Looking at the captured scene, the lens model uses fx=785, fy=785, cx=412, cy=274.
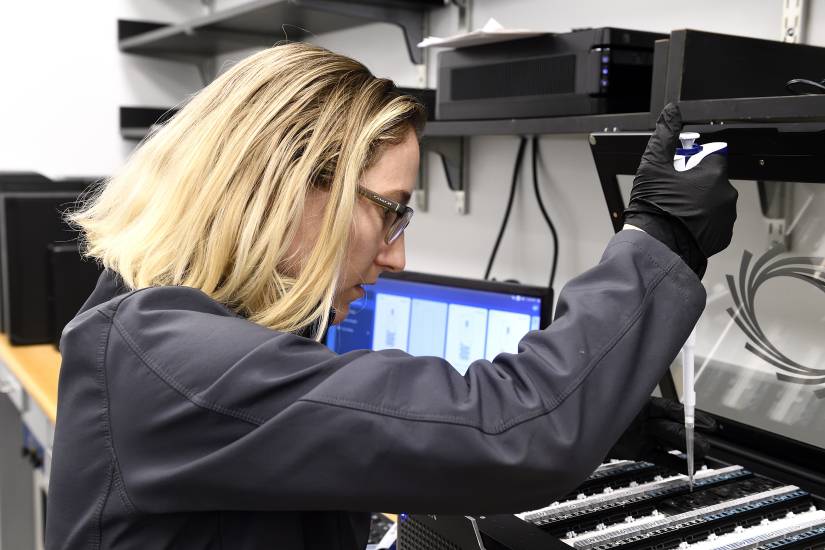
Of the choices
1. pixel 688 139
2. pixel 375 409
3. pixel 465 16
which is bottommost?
pixel 375 409

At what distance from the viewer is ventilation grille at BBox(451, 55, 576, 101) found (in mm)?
1174

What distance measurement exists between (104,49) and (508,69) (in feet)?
7.55

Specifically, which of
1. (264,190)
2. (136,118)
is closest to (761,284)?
(264,190)

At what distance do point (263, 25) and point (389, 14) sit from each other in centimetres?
66

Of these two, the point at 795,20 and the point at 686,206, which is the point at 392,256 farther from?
the point at 795,20

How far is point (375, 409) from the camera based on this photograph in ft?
2.22

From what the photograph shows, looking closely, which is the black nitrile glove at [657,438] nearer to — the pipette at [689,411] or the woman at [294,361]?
the pipette at [689,411]

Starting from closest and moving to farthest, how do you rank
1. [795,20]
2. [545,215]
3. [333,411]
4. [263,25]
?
[333,411] → [795,20] → [545,215] → [263,25]

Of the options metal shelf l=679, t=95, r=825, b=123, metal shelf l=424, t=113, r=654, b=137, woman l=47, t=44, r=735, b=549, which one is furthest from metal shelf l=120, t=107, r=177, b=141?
metal shelf l=679, t=95, r=825, b=123

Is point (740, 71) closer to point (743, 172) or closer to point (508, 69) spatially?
point (743, 172)

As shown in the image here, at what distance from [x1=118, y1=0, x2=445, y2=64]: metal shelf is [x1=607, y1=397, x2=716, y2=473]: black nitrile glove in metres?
0.78

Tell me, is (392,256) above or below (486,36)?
below

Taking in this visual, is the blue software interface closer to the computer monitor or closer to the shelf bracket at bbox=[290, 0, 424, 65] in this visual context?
the computer monitor

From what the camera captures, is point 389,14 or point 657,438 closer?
point 657,438
